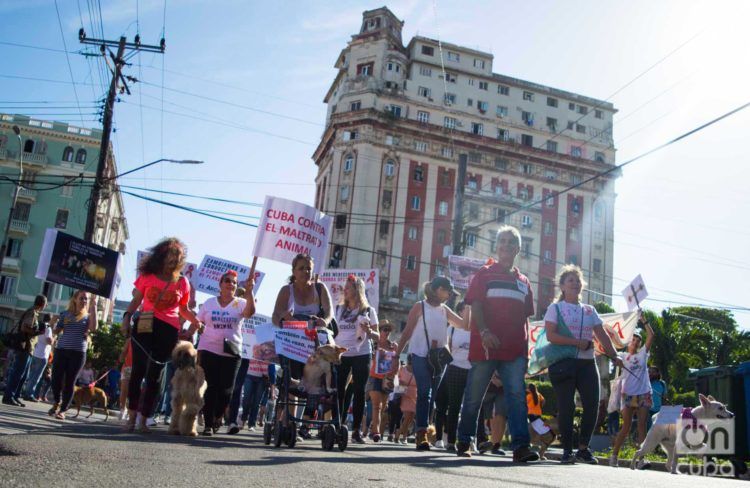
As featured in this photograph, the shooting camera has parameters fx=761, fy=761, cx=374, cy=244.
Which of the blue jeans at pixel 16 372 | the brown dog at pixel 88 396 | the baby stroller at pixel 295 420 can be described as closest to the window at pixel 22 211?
the blue jeans at pixel 16 372

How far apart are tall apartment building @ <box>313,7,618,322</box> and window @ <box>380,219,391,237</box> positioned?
0.40 ft

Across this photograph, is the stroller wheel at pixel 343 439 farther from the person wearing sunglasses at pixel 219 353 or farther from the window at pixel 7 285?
the window at pixel 7 285

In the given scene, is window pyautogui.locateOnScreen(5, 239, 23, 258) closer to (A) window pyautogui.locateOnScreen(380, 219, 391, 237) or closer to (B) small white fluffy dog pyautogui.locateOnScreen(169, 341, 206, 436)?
(A) window pyautogui.locateOnScreen(380, 219, 391, 237)

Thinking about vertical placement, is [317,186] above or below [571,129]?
below

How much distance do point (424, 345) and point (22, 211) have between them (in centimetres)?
6215

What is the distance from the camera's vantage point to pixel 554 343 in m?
7.24

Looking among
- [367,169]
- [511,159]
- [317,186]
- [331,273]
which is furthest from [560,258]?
[331,273]

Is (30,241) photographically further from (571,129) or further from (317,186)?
(571,129)

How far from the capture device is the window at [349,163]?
64.9m

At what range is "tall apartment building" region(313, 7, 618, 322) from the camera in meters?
63.8

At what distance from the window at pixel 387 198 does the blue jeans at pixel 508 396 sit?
57.5m

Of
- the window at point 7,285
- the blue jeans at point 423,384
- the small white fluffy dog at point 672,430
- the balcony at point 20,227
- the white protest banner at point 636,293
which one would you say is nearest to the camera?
the small white fluffy dog at point 672,430

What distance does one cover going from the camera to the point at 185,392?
22.7ft

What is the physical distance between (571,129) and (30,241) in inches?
1955
